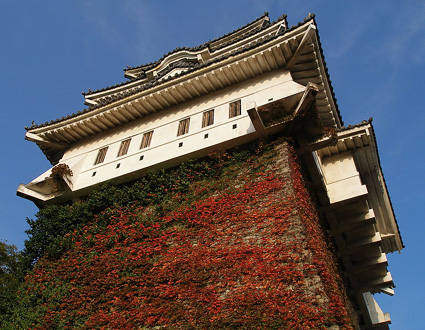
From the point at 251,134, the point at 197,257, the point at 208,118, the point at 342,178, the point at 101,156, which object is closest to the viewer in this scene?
the point at 197,257

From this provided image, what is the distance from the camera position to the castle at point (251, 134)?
13.1m

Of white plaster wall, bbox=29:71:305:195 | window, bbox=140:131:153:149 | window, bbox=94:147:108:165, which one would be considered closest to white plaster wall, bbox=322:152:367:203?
white plaster wall, bbox=29:71:305:195

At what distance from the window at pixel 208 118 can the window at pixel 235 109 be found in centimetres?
76

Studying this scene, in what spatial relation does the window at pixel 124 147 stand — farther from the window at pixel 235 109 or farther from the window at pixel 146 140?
the window at pixel 235 109

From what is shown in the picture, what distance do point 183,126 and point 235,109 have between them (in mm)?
2191

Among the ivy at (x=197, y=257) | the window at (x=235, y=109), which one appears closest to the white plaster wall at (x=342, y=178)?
the ivy at (x=197, y=257)

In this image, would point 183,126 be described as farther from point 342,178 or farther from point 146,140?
point 342,178

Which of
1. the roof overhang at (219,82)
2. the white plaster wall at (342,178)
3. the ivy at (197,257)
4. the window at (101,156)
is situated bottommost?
the ivy at (197,257)

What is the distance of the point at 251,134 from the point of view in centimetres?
1286

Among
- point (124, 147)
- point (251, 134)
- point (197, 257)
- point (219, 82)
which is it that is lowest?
point (197, 257)

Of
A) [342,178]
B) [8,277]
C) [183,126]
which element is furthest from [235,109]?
[8,277]

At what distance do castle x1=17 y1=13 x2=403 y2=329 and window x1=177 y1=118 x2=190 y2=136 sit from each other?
0.05m

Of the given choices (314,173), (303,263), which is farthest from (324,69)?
(303,263)

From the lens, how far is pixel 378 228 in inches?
679
